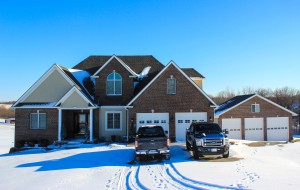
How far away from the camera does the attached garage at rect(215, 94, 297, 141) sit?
33.6m

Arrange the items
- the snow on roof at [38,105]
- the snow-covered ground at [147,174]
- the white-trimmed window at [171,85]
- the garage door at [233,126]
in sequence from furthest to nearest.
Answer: the garage door at [233,126] < the white-trimmed window at [171,85] < the snow on roof at [38,105] < the snow-covered ground at [147,174]

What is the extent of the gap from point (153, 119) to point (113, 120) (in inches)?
146

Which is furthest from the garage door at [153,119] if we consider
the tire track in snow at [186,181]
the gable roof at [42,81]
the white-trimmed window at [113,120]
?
the tire track in snow at [186,181]

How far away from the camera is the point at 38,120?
25375mm

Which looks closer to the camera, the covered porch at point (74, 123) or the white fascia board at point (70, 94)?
the white fascia board at point (70, 94)

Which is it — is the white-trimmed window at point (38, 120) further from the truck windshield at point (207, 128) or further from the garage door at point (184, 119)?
the truck windshield at point (207, 128)

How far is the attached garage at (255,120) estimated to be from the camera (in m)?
33.6

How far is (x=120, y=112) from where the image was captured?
26.5 meters

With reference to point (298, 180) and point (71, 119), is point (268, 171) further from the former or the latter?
point (71, 119)

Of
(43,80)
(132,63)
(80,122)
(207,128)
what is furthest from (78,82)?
(207,128)

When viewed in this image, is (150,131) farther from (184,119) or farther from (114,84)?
(114,84)

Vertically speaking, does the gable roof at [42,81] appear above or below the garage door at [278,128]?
above

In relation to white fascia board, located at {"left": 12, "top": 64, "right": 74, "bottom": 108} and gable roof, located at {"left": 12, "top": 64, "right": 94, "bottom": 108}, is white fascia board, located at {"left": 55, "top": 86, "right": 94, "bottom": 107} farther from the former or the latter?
white fascia board, located at {"left": 12, "top": 64, "right": 74, "bottom": 108}

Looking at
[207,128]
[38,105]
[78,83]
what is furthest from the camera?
[78,83]
